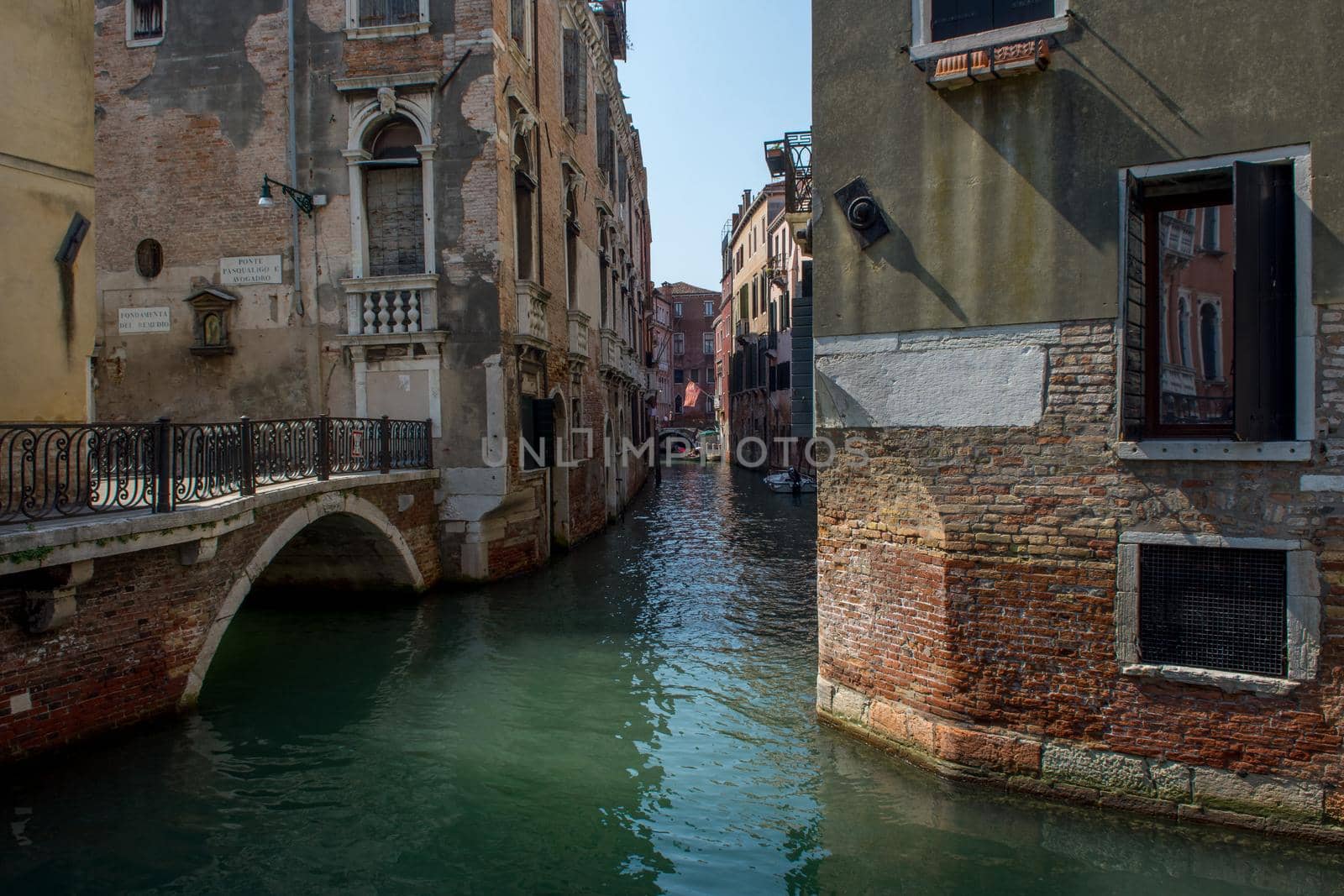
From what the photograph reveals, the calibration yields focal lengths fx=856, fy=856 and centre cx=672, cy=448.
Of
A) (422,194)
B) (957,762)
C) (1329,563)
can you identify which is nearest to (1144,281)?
(1329,563)

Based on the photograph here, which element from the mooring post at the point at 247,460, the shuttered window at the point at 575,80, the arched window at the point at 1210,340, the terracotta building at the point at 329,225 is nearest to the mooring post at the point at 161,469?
the mooring post at the point at 247,460

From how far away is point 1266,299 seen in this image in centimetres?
507

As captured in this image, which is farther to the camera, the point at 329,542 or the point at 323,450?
the point at 329,542

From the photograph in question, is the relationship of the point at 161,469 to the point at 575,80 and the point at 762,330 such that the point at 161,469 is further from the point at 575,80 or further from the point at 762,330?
the point at 762,330

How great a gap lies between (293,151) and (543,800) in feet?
34.9

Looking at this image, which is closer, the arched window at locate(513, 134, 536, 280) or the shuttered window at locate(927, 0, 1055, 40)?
the shuttered window at locate(927, 0, 1055, 40)

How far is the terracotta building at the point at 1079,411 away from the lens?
4.97m

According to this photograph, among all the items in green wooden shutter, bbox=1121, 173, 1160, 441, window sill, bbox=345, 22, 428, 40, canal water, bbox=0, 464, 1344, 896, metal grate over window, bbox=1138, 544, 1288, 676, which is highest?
window sill, bbox=345, 22, 428, 40

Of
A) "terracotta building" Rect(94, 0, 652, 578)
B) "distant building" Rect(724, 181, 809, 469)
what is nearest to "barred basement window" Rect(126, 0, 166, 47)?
"terracotta building" Rect(94, 0, 652, 578)

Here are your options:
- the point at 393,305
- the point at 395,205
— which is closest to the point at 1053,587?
the point at 393,305

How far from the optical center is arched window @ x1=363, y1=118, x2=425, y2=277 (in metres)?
12.8

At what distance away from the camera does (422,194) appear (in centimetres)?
1263

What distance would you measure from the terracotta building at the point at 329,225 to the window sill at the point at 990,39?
768cm

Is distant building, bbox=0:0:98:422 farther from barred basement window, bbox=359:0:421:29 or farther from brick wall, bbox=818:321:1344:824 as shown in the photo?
brick wall, bbox=818:321:1344:824
